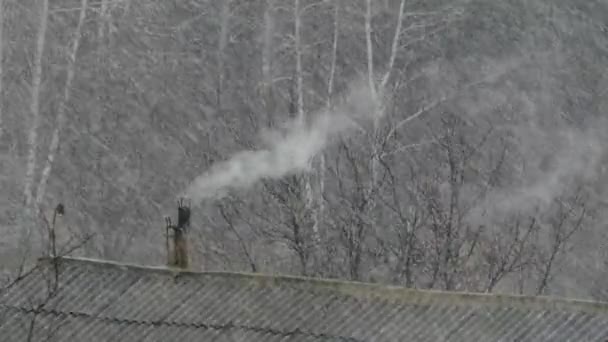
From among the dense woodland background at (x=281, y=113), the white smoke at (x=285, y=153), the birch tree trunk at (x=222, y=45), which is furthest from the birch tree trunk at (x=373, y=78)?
the birch tree trunk at (x=222, y=45)

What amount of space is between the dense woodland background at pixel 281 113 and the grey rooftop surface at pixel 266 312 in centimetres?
1309

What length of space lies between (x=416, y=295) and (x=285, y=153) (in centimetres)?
1362

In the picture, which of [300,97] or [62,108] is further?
[62,108]

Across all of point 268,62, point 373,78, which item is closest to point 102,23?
point 268,62

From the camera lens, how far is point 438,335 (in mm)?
12094

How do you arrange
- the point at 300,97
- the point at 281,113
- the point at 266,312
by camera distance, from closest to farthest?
the point at 266,312
the point at 300,97
the point at 281,113

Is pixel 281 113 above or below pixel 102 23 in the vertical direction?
below

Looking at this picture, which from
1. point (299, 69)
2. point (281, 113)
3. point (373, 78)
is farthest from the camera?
point (281, 113)

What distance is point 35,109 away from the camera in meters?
27.7

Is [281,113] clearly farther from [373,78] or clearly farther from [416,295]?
[416,295]

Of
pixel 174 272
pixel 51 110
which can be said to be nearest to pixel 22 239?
pixel 51 110

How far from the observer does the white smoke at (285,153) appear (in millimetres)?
25859

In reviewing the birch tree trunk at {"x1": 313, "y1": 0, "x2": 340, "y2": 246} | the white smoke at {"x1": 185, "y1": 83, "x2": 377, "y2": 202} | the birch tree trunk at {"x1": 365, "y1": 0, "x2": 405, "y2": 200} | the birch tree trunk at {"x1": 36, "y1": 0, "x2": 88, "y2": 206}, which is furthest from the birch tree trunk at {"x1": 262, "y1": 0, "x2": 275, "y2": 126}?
the birch tree trunk at {"x1": 36, "y1": 0, "x2": 88, "y2": 206}

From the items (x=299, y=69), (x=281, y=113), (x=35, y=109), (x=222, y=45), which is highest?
(x=222, y=45)
